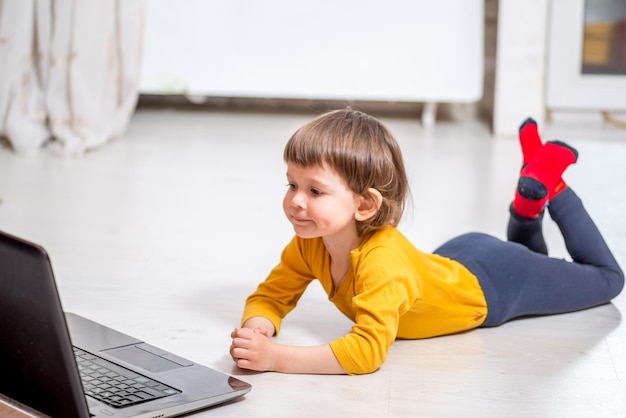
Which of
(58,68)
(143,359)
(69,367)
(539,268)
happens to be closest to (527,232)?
(539,268)

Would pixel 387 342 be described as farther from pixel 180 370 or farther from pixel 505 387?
pixel 180 370

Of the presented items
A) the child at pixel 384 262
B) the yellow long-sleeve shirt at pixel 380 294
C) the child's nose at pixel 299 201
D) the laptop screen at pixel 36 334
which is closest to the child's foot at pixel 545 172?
the child at pixel 384 262

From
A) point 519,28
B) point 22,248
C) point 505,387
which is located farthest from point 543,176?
point 519,28

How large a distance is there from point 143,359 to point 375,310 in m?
0.31

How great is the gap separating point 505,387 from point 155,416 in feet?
1.55

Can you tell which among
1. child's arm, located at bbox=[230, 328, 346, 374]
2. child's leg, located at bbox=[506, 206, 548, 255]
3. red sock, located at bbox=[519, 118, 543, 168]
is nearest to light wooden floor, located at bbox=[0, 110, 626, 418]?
child's arm, located at bbox=[230, 328, 346, 374]

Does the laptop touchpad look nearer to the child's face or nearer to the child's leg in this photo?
the child's face

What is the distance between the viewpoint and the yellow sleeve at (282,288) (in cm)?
144

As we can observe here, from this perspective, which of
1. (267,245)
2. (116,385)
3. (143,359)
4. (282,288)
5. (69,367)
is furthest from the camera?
(267,245)

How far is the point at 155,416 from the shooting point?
3.61 ft

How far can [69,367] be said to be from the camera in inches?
39.0

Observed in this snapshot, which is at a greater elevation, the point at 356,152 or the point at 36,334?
the point at 356,152

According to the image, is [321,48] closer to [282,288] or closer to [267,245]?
[267,245]

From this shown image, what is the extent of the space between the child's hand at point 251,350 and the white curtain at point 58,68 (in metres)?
1.63
